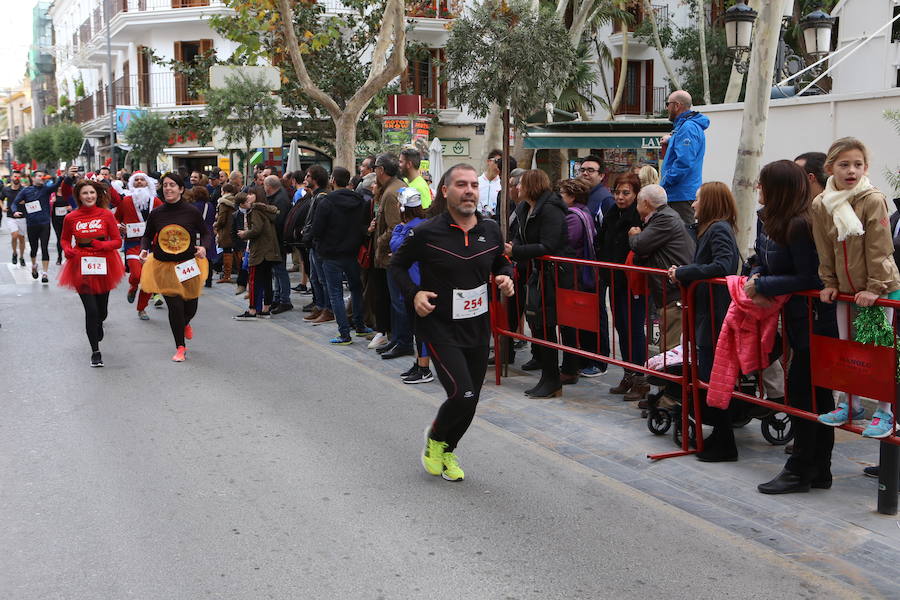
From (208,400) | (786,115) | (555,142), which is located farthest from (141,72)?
(208,400)

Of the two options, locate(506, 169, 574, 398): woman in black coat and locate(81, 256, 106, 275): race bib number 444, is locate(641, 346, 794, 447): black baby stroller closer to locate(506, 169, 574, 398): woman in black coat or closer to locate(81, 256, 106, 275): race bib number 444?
locate(506, 169, 574, 398): woman in black coat

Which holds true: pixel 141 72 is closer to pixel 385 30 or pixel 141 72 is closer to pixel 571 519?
pixel 385 30

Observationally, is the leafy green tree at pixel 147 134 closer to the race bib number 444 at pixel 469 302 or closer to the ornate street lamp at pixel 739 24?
the ornate street lamp at pixel 739 24

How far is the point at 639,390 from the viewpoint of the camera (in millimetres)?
7730

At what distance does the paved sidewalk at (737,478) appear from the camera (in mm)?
4660

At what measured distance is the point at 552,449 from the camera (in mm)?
6527

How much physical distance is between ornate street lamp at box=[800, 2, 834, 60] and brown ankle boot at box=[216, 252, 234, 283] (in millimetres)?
10540

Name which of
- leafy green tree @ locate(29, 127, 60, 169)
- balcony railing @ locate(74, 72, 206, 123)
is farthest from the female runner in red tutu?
leafy green tree @ locate(29, 127, 60, 169)

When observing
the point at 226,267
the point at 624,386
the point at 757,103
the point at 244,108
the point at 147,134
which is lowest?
the point at 624,386

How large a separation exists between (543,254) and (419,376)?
1.87 metres

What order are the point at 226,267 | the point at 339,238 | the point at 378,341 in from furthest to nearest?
the point at 226,267, the point at 339,238, the point at 378,341

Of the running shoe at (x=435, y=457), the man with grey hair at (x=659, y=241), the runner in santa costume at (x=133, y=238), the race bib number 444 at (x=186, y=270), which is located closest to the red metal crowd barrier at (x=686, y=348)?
the man with grey hair at (x=659, y=241)

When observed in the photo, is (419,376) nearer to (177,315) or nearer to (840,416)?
(177,315)

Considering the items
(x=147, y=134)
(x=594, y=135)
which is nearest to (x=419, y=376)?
(x=594, y=135)
